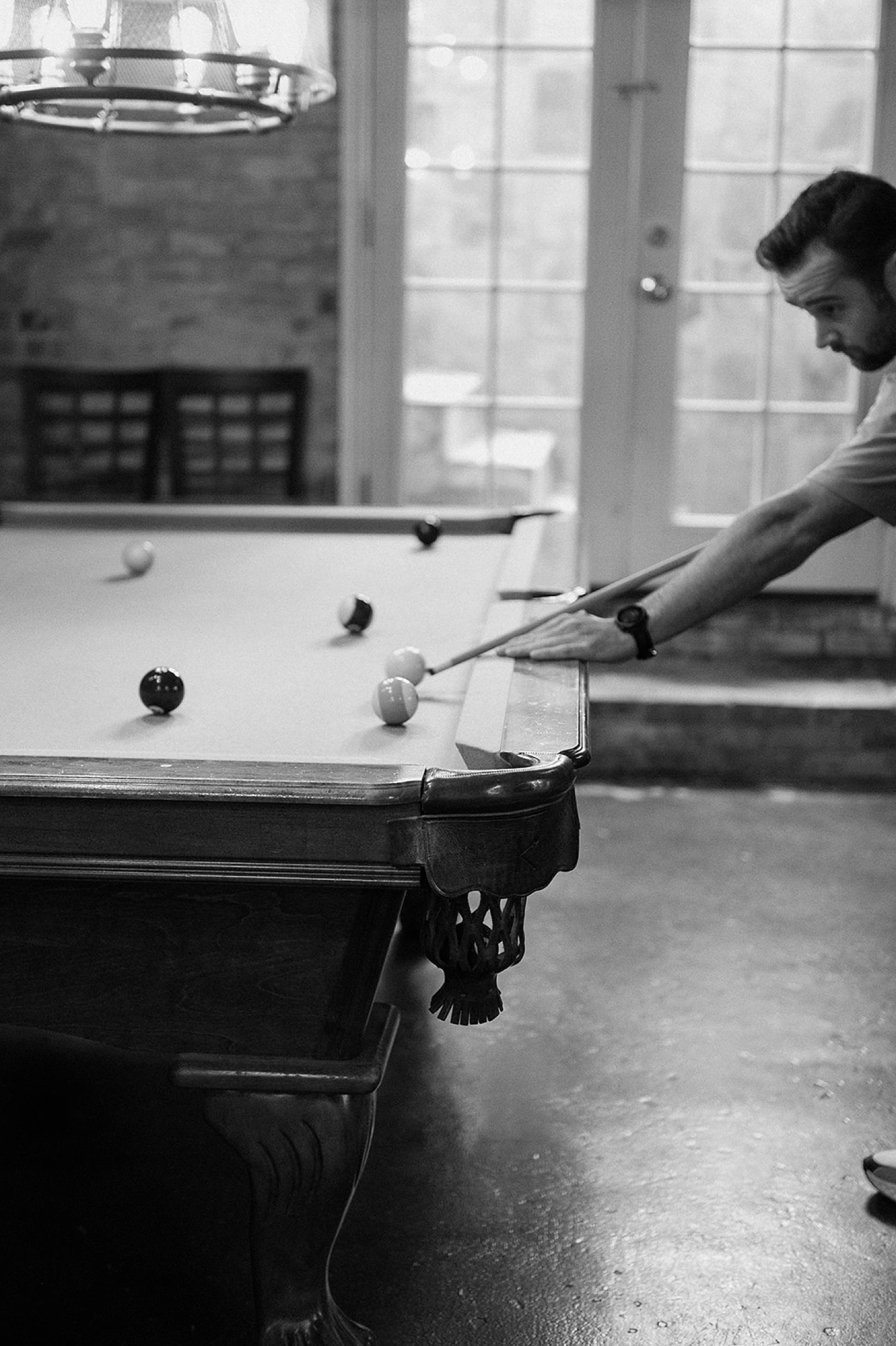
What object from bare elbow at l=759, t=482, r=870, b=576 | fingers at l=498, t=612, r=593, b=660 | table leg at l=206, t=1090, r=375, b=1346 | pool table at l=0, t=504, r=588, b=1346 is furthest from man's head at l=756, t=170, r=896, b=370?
table leg at l=206, t=1090, r=375, b=1346

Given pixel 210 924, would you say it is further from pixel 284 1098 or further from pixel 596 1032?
pixel 596 1032

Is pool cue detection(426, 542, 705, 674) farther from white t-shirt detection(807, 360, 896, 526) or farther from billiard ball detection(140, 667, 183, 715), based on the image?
billiard ball detection(140, 667, 183, 715)

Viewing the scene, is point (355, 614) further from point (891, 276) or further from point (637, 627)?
point (891, 276)

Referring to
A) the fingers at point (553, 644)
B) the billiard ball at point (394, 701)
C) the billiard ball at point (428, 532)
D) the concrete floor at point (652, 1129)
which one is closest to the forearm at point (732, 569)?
the fingers at point (553, 644)

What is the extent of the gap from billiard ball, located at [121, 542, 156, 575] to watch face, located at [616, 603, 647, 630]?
103 centimetres

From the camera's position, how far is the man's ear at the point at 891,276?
225cm

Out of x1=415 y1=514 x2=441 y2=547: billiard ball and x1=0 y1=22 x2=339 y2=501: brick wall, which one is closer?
x1=415 y1=514 x2=441 y2=547: billiard ball

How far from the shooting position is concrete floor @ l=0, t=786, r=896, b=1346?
1973 millimetres

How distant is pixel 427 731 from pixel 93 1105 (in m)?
1.05

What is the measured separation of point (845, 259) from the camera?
2.25m

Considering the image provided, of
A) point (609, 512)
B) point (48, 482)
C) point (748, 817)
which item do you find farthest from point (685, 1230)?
point (48, 482)

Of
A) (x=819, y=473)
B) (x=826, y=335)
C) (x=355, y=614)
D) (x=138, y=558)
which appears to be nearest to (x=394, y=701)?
(x=355, y=614)

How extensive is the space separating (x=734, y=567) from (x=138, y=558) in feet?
3.82

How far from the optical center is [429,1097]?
259cm
